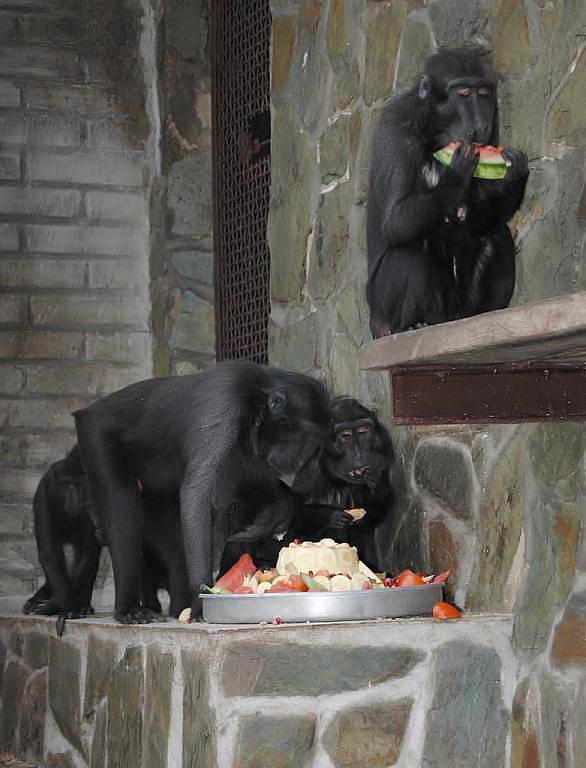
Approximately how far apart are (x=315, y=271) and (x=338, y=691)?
7.20ft

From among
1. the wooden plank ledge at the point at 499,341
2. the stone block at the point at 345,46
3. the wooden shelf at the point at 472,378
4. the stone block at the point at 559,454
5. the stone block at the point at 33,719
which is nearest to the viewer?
the wooden plank ledge at the point at 499,341

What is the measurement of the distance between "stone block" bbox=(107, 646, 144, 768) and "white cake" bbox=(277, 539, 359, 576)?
2.00ft

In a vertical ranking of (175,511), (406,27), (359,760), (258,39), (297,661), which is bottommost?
(359,760)

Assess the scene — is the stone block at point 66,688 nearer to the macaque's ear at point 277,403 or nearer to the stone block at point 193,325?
the macaque's ear at point 277,403

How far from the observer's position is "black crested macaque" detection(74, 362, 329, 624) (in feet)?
14.9

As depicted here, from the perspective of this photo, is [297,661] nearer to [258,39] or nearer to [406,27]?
[406,27]

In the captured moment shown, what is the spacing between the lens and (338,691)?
4.11 meters

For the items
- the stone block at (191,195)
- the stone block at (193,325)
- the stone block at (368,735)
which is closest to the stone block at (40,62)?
the stone block at (191,195)

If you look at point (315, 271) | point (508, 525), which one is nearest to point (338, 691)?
point (508, 525)

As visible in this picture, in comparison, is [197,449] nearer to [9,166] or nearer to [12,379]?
[12,379]

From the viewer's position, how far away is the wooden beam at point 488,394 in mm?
3514

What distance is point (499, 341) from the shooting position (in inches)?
109

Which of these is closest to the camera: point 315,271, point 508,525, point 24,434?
point 508,525

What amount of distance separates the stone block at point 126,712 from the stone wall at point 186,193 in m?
2.83
